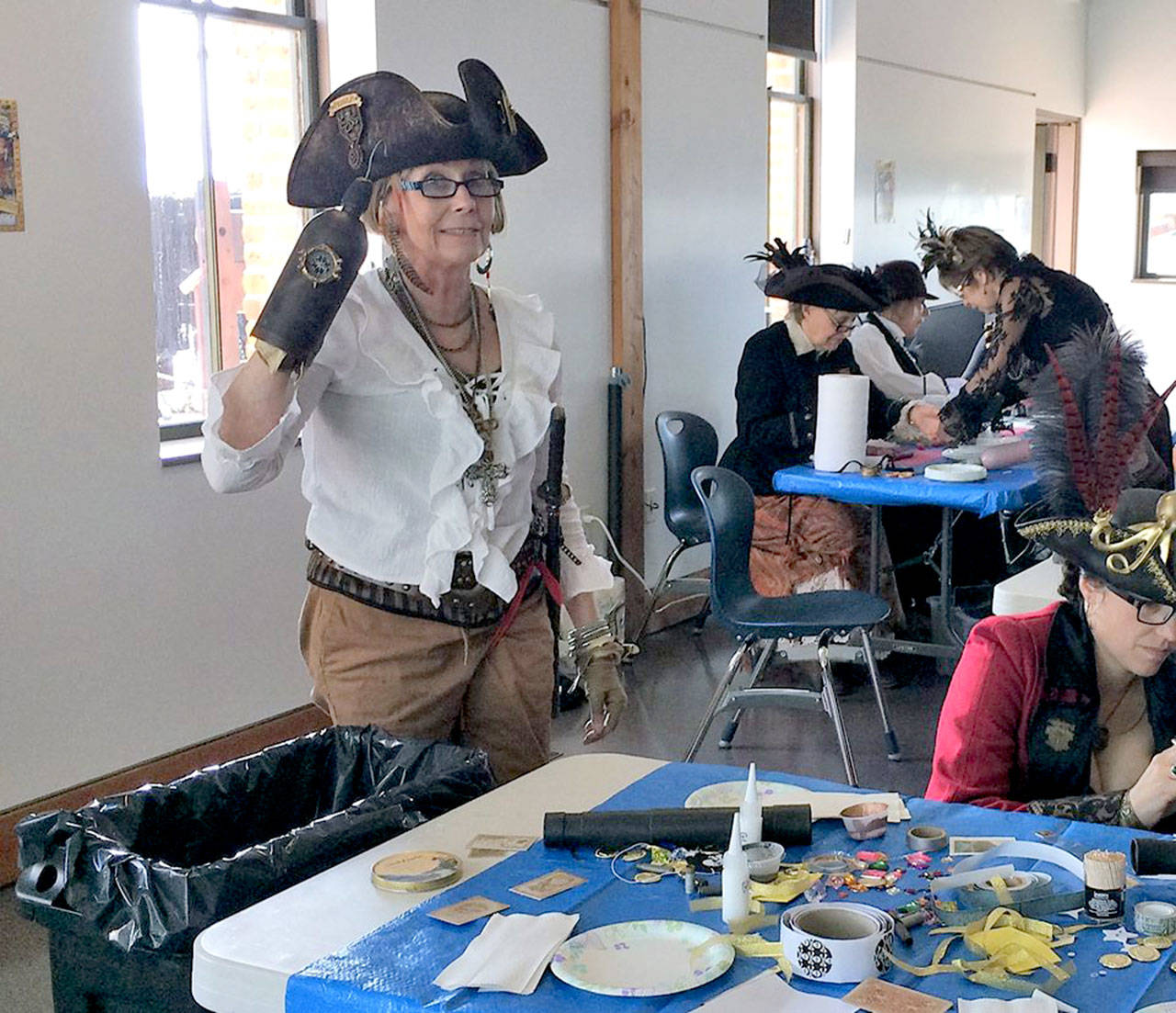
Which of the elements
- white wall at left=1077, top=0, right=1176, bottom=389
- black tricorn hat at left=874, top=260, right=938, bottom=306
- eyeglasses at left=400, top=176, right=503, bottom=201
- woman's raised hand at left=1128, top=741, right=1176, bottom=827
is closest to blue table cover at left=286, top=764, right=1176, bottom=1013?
woman's raised hand at left=1128, top=741, right=1176, bottom=827

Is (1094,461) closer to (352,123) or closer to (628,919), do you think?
(628,919)

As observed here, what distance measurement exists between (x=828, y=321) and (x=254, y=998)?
12.8ft

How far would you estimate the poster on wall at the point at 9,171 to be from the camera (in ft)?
11.3

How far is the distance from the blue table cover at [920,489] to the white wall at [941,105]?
10.0ft

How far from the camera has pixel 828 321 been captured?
5062 millimetres

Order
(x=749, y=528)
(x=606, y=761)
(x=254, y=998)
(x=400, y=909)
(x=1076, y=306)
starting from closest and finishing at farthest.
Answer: (x=254, y=998)
(x=400, y=909)
(x=606, y=761)
(x=749, y=528)
(x=1076, y=306)

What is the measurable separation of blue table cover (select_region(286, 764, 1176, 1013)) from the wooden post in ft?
12.9

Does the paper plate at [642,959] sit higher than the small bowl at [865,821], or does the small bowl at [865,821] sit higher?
the small bowl at [865,821]

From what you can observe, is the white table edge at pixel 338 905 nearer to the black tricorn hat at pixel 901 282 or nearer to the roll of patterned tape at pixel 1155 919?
the roll of patterned tape at pixel 1155 919

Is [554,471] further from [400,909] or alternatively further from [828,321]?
[828,321]

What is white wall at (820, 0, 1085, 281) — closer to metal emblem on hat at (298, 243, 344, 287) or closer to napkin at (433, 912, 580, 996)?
metal emblem on hat at (298, 243, 344, 287)

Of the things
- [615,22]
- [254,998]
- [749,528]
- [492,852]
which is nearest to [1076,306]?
[749,528]

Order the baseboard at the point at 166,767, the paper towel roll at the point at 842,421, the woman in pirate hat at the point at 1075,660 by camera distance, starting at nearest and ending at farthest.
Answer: the woman in pirate hat at the point at 1075,660 < the baseboard at the point at 166,767 < the paper towel roll at the point at 842,421

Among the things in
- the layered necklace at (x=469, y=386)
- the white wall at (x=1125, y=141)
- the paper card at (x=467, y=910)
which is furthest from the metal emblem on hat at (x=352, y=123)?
the white wall at (x=1125, y=141)
